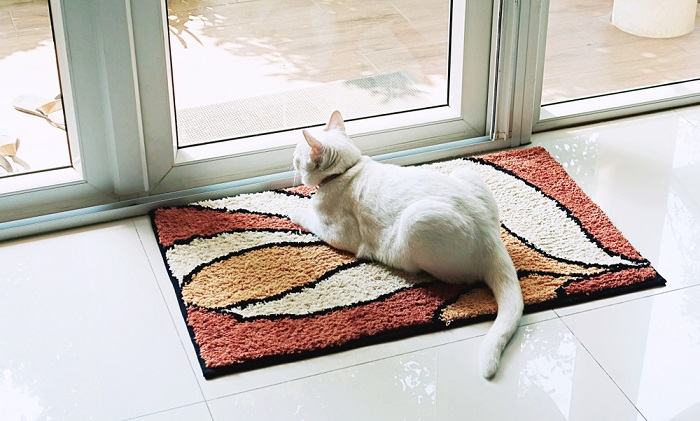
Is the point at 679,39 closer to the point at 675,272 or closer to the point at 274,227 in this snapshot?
the point at 675,272

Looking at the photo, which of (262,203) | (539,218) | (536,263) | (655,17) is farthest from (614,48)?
(262,203)

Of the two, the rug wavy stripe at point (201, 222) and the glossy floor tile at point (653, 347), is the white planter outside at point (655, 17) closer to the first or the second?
the glossy floor tile at point (653, 347)

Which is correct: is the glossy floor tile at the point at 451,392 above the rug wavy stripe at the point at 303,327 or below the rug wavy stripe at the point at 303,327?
below

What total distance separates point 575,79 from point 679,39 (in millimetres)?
377

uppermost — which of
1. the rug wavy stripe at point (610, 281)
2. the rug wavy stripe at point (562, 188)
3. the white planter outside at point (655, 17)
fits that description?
the white planter outside at point (655, 17)

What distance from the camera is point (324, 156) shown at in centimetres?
249

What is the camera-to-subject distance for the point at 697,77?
327cm

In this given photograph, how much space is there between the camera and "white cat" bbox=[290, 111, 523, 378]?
7.53 ft

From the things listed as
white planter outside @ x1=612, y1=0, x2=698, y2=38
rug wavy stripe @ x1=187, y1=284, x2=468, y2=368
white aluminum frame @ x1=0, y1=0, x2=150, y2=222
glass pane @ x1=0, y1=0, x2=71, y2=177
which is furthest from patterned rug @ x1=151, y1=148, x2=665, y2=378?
white planter outside @ x1=612, y1=0, x2=698, y2=38

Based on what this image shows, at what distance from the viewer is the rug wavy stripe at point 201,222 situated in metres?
2.61

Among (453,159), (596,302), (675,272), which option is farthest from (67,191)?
(675,272)

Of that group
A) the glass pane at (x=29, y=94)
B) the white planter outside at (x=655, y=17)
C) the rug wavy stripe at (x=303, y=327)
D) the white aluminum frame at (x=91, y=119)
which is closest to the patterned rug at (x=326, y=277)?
the rug wavy stripe at (x=303, y=327)

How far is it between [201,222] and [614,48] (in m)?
1.38

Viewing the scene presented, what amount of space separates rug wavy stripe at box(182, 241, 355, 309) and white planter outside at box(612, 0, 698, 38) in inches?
48.0
